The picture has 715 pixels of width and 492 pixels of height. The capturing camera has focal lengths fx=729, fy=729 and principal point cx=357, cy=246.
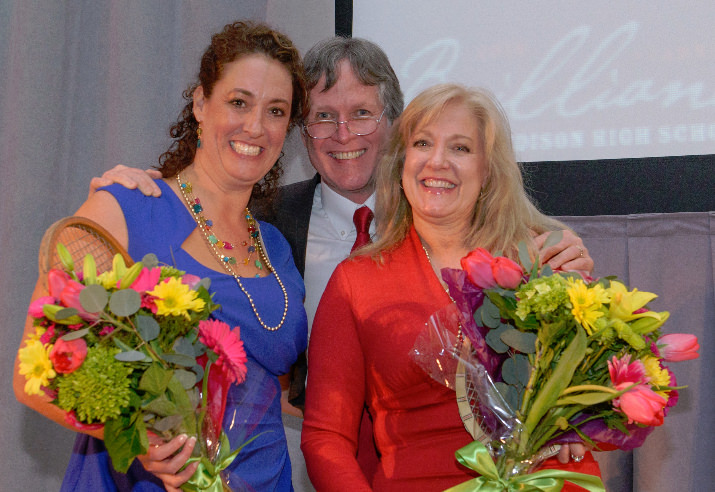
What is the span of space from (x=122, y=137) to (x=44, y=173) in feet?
1.19

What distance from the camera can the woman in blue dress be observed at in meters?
1.65

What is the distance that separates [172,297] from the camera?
116cm

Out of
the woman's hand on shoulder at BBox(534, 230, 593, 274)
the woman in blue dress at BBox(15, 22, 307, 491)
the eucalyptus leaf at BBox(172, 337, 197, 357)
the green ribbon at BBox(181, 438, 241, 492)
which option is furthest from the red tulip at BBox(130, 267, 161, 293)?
the woman's hand on shoulder at BBox(534, 230, 593, 274)

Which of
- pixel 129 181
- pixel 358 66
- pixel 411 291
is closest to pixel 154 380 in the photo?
pixel 129 181

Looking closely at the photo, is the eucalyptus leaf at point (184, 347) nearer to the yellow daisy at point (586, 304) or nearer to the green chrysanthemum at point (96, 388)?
the green chrysanthemum at point (96, 388)

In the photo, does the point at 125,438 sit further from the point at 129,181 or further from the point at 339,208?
the point at 339,208

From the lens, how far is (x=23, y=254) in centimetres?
271

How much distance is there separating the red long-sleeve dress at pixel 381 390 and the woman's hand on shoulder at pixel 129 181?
512 millimetres

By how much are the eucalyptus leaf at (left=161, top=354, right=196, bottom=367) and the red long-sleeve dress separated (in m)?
0.59

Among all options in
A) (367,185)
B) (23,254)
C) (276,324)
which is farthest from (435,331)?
(23,254)

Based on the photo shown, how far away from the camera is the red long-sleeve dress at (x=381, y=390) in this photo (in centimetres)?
167

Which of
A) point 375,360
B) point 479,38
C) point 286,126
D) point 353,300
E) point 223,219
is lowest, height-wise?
point 375,360

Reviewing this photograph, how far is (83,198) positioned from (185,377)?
1975mm

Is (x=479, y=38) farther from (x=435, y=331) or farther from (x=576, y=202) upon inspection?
(x=435, y=331)
